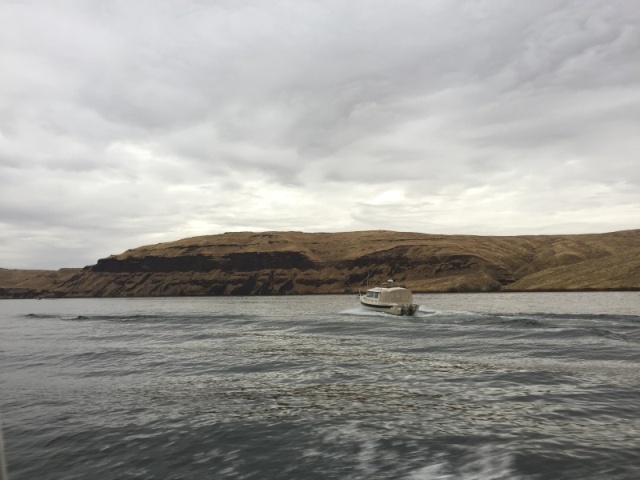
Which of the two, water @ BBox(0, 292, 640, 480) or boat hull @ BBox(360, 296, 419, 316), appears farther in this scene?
boat hull @ BBox(360, 296, 419, 316)

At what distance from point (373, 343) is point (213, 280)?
541 feet

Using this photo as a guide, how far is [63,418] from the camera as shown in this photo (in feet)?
55.6

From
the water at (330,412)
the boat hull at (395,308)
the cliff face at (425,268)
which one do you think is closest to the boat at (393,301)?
the boat hull at (395,308)

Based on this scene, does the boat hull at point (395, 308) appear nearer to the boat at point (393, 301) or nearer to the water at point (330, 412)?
the boat at point (393, 301)

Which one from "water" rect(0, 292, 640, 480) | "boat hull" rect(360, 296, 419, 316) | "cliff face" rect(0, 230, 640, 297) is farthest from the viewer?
"cliff face" rect(0, 230, 640, 297)

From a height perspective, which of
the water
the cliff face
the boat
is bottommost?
the water

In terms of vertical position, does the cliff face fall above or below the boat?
above

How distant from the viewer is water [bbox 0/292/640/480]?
39.7 ft

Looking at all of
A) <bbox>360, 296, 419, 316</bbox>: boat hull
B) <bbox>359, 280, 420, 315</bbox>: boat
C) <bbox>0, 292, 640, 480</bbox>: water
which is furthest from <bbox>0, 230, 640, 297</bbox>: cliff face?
<bbox>0, 292, 640, 480</bbox>: water

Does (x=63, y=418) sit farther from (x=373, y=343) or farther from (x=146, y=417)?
(x=373, y=343)

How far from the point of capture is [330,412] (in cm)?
1664

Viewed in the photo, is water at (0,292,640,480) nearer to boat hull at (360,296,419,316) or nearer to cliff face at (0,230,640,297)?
boat hull at (360,296,419,316)

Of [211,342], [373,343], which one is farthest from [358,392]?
[211,342]

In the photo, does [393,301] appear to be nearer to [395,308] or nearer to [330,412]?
[395,308]
